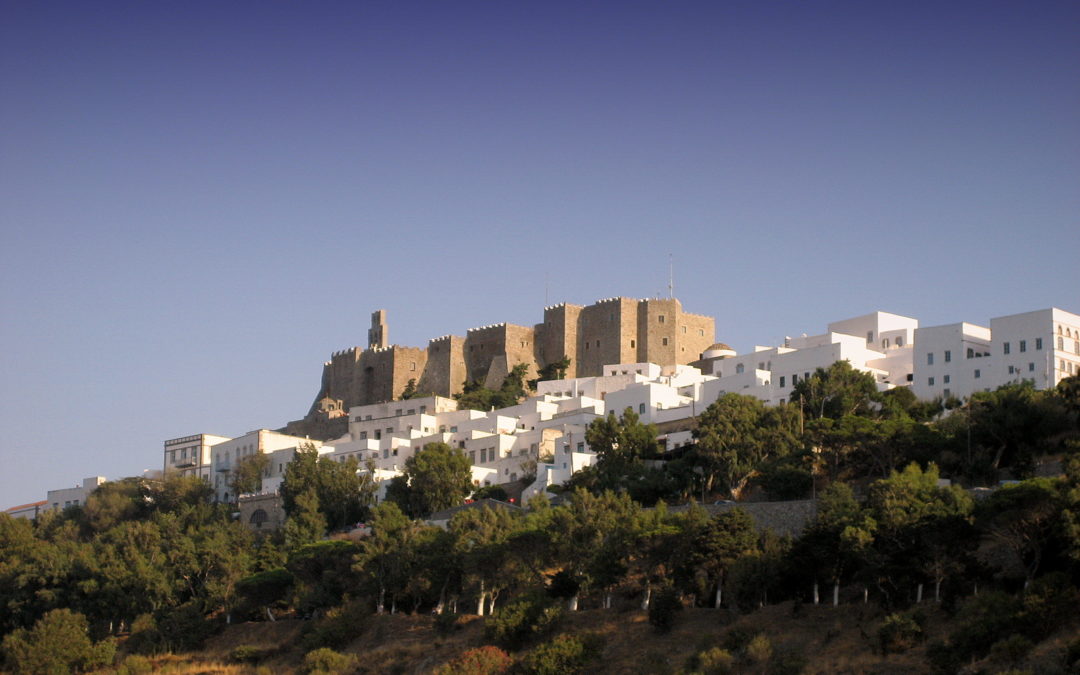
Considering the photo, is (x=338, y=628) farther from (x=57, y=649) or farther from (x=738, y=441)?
(x=738, y=441)

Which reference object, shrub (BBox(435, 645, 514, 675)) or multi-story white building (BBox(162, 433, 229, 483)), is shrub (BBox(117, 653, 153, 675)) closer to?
shrub (BBox(435, 645, 514, 675))

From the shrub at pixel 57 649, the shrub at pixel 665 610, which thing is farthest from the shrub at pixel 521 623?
the shrub at pixel 57 649

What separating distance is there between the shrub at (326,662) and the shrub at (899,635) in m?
16.5

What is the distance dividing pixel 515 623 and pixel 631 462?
52.1 feet

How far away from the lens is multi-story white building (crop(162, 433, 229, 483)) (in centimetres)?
8094

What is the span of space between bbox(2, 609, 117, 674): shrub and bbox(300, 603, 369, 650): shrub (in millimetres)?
8093

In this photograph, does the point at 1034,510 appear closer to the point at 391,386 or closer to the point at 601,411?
the point at 601,411

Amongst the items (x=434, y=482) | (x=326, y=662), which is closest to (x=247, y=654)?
(x=326, y=662)

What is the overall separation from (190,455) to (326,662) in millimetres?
39036

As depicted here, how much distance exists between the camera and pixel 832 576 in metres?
39.8

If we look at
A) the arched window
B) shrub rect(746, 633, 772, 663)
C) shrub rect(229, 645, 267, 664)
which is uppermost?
the arched window

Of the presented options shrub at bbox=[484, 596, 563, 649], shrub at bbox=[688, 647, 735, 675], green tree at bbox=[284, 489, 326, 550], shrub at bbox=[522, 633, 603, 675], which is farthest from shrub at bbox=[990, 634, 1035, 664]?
green tree at bbox=[284, 489, 326, 550]

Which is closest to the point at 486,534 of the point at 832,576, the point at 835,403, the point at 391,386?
the point at 832,576

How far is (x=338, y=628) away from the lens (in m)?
46.9
